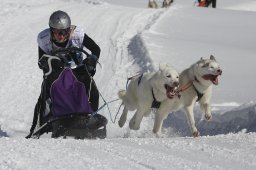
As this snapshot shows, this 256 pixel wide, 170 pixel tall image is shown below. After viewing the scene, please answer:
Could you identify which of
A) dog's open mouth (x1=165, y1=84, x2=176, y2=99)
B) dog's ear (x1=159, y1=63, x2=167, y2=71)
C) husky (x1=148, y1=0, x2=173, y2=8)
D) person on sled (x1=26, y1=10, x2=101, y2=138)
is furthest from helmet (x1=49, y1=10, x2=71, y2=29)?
husky (x1=148, y1=0, x2=173, y2=8)

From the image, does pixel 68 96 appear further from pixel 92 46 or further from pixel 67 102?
pixel 92 46

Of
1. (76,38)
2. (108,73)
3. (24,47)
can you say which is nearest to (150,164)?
(76,38)

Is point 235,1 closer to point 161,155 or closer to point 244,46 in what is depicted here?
point 244,46

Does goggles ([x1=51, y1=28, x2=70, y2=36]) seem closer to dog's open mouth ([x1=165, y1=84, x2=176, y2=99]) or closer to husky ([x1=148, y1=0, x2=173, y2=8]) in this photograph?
dog's open mouth ([x1=165, y1=84, x2=176, y2=99])

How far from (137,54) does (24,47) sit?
2302 millimetres

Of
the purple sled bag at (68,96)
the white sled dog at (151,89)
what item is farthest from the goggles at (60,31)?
the white sled dog at (151,89)

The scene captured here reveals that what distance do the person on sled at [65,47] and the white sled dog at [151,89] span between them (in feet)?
1.85

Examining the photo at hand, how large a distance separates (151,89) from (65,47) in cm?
99

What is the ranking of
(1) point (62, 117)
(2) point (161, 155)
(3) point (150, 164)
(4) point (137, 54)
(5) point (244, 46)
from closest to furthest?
(3) point (150, 164), (2) point (161, 155), (1) point (62, 117), (4) point (137, 54), (5) point (244, 46)

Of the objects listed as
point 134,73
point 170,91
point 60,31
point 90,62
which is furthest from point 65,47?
point 134,73

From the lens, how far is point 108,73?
10.0m

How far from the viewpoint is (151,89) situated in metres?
6.11

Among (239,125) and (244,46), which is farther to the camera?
(244,46)

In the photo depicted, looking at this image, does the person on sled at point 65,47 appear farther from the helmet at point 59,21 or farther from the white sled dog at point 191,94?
the white sled dog at point 191,94
